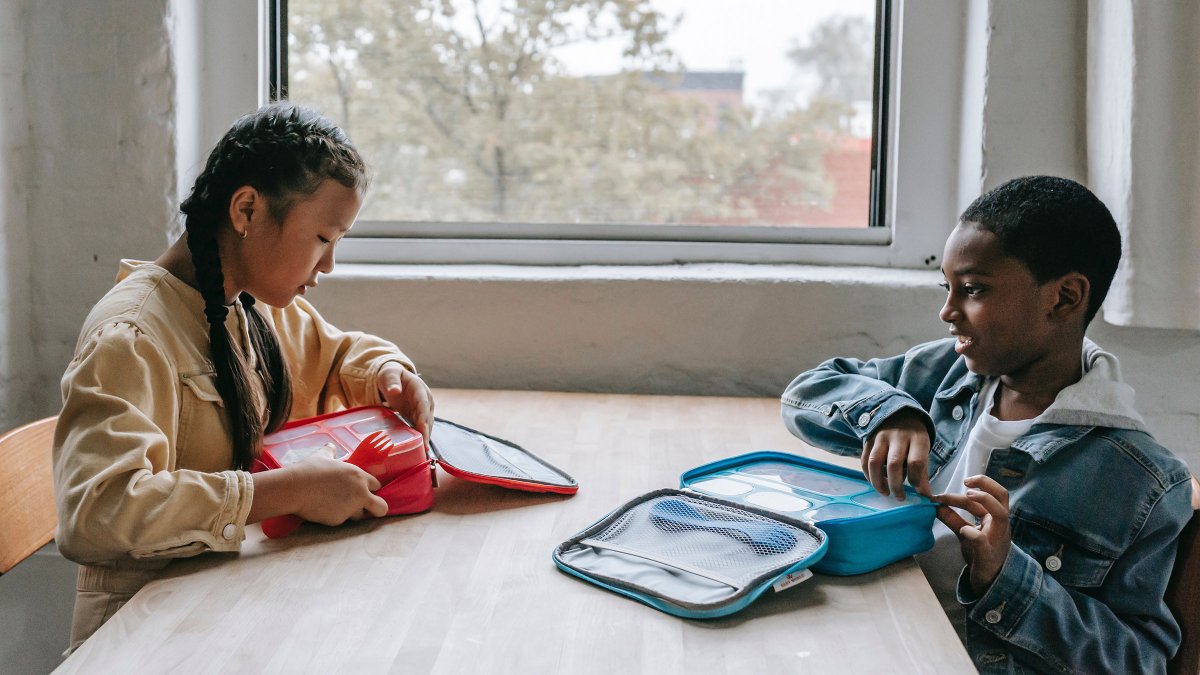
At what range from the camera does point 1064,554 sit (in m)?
1.14

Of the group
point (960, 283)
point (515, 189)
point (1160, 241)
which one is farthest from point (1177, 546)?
point (515, 189)

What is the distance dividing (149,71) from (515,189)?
76cm

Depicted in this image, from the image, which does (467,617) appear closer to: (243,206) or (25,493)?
(243,206)

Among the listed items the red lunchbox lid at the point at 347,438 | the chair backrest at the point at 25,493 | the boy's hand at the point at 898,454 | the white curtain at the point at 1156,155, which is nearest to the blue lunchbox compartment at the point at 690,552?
the boy's hand at the point at 898,454

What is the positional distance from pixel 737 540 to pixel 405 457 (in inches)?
16.5

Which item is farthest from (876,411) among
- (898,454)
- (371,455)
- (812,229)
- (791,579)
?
(812,229)

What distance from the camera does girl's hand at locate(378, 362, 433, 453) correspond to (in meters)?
1.44

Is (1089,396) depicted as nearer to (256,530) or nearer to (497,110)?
(256,530)

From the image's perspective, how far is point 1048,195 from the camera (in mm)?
1251

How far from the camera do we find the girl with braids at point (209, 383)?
40.5 inches

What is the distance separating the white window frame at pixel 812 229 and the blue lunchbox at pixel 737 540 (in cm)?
98

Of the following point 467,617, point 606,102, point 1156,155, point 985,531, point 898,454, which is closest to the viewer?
point 467,617

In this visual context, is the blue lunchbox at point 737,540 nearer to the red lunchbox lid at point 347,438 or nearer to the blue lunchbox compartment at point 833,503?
the blue lunchbox compartment at point 833,503

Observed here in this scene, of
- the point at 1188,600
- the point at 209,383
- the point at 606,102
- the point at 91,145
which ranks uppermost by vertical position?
the point at 606,102
